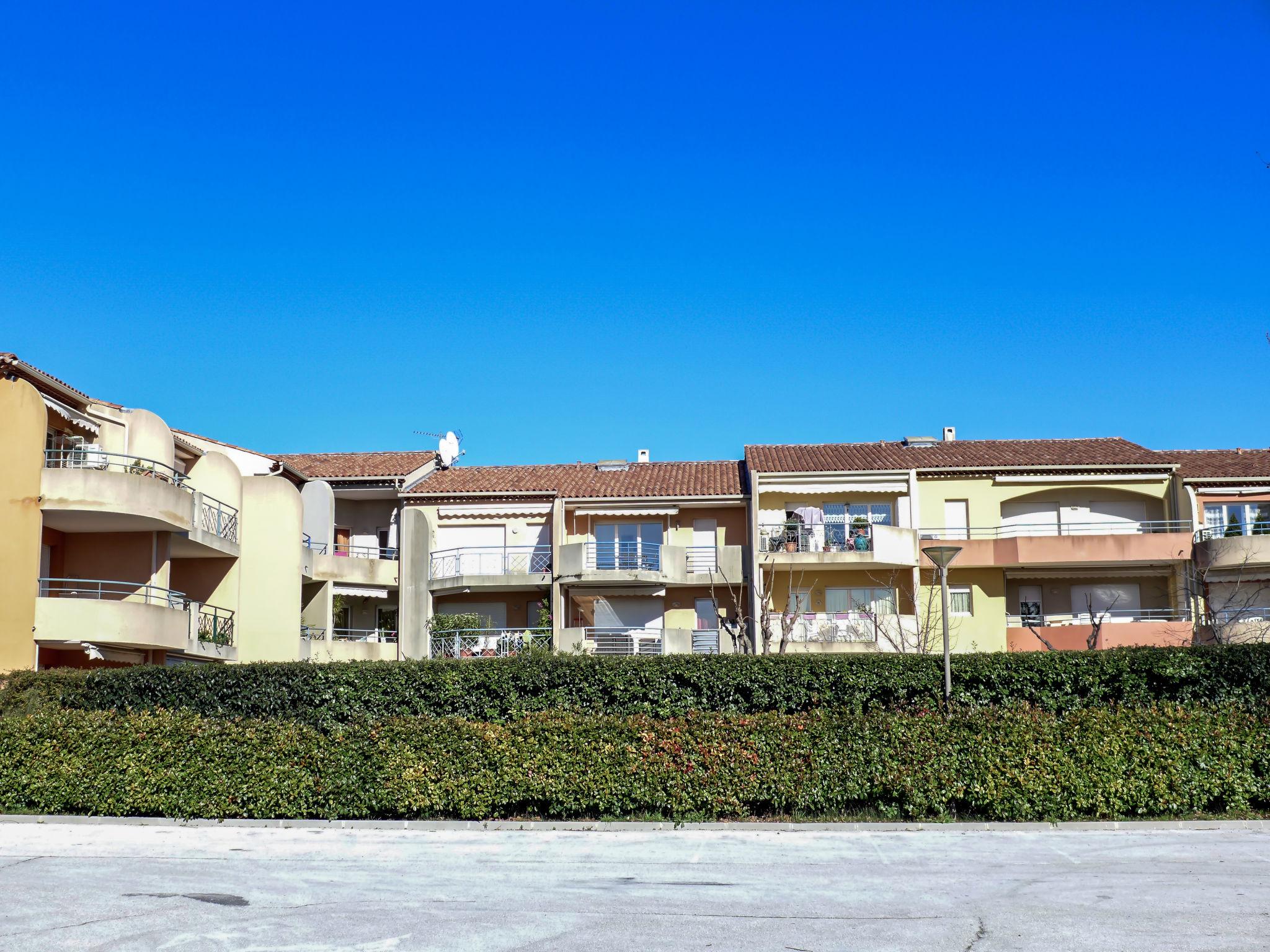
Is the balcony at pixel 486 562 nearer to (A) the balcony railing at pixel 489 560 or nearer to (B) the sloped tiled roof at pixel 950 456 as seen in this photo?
(A) the balcony railing at pixel 489 560

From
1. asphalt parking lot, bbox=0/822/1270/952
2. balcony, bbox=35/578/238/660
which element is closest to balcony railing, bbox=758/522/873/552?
balcony, bbox=35/578/238/660

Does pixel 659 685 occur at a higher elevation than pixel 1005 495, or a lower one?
lower

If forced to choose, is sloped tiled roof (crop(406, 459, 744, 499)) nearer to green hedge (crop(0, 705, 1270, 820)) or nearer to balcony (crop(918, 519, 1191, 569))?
balcony (crop(918, 519, 1191, 569))

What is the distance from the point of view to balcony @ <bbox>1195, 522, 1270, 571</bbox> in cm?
4025

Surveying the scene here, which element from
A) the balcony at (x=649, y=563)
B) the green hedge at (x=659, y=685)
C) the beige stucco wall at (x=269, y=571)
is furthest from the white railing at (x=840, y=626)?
the green hedge at (x=659, y=685)

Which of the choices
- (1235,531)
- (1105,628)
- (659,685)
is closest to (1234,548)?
(1235,531)

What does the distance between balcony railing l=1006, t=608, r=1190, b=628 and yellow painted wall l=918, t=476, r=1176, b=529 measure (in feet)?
10.8

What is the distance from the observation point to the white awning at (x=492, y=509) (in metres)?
44.6

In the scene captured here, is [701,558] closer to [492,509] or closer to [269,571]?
[492,509]

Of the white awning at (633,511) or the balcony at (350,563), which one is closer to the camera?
the balcony at (350,563)

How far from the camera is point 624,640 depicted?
1613 inches

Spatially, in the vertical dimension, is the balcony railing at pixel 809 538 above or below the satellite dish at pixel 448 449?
below

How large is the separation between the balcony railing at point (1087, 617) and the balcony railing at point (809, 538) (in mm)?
5662

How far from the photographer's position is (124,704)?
23.0m
